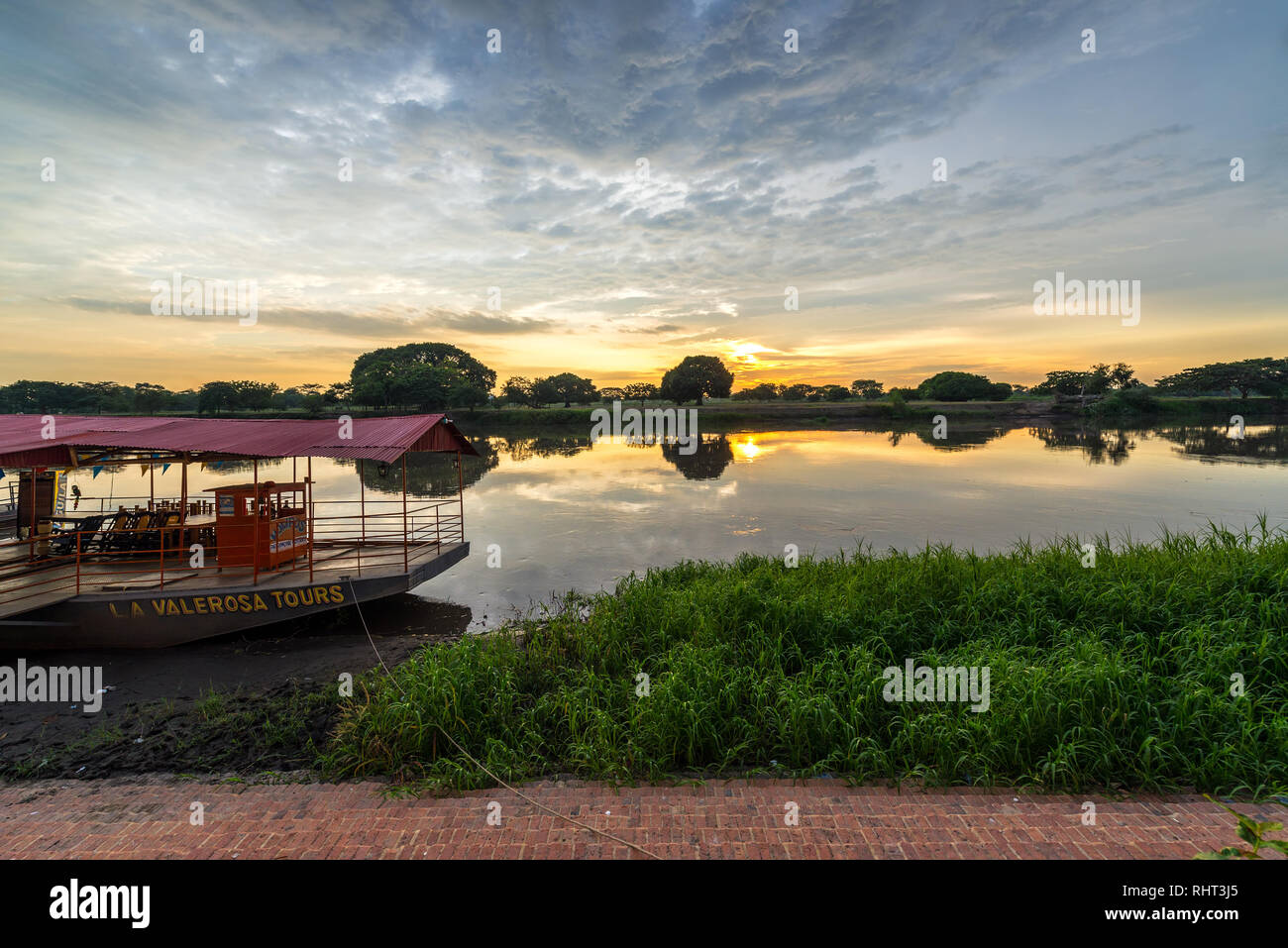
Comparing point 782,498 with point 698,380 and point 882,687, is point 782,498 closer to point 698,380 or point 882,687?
point 882,687

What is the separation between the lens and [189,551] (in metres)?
11.7

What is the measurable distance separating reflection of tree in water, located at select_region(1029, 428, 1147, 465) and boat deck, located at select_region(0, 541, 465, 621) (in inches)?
1522

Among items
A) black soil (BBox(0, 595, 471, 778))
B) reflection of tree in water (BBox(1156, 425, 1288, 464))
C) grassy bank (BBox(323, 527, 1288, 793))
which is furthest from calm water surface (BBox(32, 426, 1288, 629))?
grassy bank (BBox(323, 527, 1288, 793))

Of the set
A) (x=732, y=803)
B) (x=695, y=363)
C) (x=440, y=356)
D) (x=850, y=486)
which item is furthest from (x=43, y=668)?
(x=440, y=356)

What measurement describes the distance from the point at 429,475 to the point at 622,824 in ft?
100

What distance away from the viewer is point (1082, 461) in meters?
34.3

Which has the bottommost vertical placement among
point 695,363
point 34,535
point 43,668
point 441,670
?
point 43,668

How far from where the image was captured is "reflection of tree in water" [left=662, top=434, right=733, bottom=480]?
107 feet

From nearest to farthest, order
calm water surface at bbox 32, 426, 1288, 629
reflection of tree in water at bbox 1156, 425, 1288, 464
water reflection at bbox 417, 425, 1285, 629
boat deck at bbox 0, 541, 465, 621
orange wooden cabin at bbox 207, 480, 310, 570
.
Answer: boat deck at bbox 0, 541, 465, 621
orange wooden cabin at bbox 207, 480, 310, 570
water reflection at bbox 417, 425, 1285, 629
calm water surface at bbox 32, 426, 1288, 629
reflection of tree in water at bbox 1156, 425, 1288, 464

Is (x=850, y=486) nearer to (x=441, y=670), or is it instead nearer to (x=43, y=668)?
(x=441, y=670)

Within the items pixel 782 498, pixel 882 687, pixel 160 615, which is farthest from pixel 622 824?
pixel 782 498

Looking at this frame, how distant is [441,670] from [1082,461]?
39495mm

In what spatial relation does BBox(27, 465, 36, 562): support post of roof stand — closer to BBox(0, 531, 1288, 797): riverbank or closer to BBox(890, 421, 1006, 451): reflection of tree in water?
BBox(0, 531, 1288, 797): riverbank

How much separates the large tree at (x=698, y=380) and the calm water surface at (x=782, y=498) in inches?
2252
